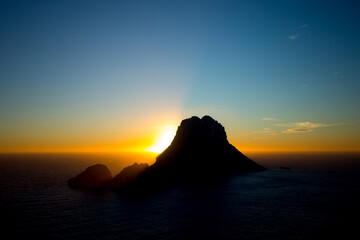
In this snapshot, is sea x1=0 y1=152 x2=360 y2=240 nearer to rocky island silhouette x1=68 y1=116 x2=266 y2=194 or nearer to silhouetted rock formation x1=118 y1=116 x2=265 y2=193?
rocky island silhouette x1=68 y1=116 x2=266 y2=194

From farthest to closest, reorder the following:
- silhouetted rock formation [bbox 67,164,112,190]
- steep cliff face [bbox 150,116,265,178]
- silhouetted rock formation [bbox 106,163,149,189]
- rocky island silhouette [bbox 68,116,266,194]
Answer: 1. steep cliff face [bbox 150,116,265,178]
2. silhouetted rock formation [bbox 67,164,112,190]
3. rocky island silhouette [bbox 68,116,266,194]
4. silhouetted rock formation [bbox 106,163,149,189]

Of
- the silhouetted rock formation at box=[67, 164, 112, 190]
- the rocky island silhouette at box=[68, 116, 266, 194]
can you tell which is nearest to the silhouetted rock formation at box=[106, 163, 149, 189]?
the rocky island silhouette at box=[68, 116, 266, 194]

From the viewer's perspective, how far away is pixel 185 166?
103438 millimetres

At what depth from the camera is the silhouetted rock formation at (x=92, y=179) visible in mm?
81238

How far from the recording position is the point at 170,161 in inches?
4163

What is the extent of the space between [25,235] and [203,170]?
8108cm

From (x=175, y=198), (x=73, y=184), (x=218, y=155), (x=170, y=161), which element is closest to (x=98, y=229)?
(x=175, y=198)

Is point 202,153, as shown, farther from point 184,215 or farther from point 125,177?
point 184,215

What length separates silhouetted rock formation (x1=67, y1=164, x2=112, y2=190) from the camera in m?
81.2

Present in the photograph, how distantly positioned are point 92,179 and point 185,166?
42.9 metres

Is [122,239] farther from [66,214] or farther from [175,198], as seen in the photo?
[175,198]

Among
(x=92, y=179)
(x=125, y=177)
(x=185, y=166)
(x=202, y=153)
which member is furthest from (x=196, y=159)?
(x=92, y=179)

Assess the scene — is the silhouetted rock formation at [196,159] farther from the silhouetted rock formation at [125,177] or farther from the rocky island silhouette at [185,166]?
the silhouetted rock formation at [125,177]

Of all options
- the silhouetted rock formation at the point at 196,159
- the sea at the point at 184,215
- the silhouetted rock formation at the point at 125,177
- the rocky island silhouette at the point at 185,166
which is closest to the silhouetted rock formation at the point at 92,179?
the rocky island silhouette at the point at 185,166
